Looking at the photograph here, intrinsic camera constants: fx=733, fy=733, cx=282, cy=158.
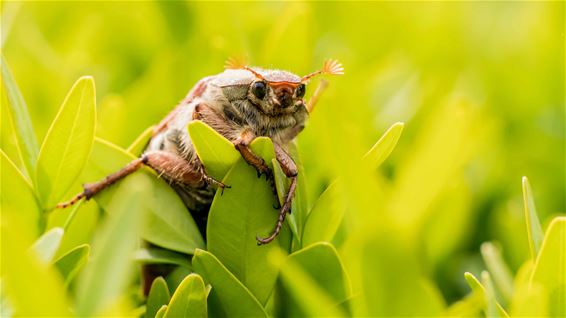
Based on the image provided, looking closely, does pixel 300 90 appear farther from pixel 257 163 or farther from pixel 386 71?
pixel 386 71

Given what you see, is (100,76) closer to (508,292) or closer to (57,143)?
(57,143)

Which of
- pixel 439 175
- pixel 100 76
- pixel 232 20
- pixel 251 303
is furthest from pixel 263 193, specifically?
pixel 100 76

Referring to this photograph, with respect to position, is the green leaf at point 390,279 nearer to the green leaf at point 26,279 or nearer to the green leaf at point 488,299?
the green leaf at point 488,299

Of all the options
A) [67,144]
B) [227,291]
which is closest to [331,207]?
[227,291]

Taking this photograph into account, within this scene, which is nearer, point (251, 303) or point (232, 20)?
point (251, 303)

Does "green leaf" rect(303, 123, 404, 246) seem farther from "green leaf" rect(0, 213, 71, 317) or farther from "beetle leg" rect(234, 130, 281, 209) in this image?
"green leaf" rect(0, 213, 71, 317)

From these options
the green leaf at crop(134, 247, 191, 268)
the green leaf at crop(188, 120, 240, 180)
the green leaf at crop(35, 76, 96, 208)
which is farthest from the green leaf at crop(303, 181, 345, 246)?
the green leaf at crop(35, 76, 96, 208)
